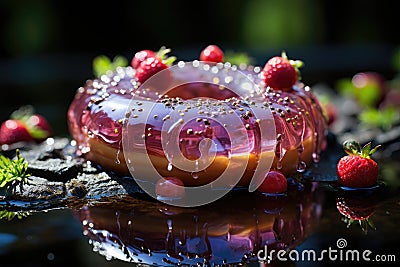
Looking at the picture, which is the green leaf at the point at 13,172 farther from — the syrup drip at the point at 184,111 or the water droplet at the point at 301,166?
the water droplet at the point at 301,166

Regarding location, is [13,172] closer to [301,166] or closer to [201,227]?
[201,227]

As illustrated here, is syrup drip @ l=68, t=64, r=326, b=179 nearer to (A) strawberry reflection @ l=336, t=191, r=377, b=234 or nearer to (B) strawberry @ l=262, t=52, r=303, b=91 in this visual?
(B) strawberry @ l=262, t=52, r=303, b=91

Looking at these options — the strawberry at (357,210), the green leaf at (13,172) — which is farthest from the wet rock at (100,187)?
the strawberry at (357,210)

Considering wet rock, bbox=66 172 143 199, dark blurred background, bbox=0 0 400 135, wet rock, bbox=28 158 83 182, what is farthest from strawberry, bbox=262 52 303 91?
dark blurred background, bbox=0 0 400 135

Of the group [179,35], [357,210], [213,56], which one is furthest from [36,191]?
[179,35]

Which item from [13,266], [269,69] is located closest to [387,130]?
[269,69]

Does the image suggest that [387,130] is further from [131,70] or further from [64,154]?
[64,154]
